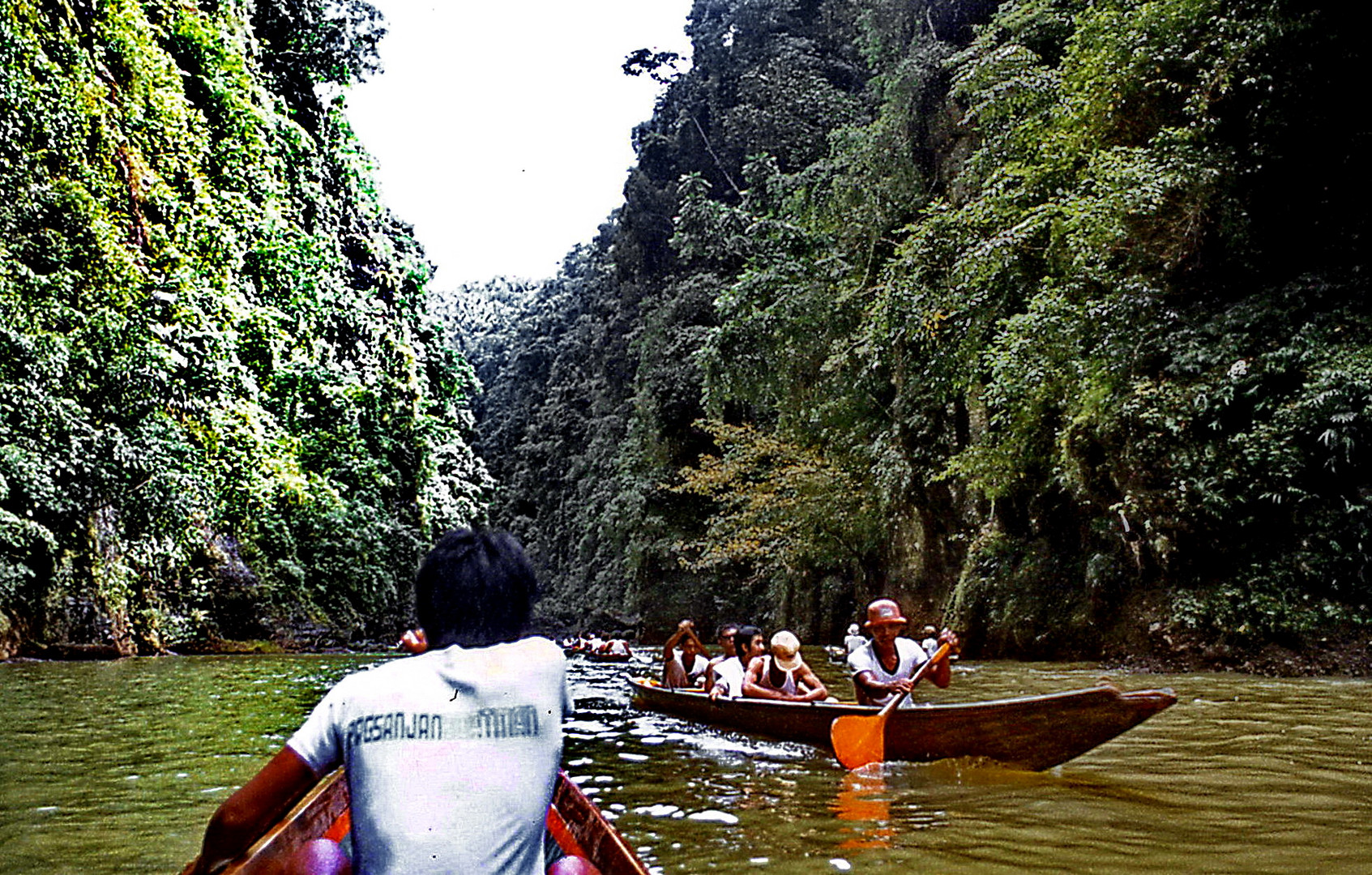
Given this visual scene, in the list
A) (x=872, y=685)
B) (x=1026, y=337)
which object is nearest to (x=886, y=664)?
(x=872, y=685)

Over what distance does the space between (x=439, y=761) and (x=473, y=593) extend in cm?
39

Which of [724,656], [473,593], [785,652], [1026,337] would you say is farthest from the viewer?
[1026,337]

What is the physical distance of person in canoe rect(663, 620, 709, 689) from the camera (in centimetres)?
1173

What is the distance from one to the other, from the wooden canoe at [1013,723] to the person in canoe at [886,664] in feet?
0.49

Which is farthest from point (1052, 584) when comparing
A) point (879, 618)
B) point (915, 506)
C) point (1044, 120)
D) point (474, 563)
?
point (474, 563)

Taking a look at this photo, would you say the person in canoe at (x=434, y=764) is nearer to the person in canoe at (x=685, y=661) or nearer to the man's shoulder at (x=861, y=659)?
the man's shoulder at (x=861, y=659)

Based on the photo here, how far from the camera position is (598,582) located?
37.0 metres

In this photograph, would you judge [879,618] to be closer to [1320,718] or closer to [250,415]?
[1320,718]

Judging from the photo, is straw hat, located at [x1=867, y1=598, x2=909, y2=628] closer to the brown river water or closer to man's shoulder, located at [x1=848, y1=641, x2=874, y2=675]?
man's shoulder, located at [x1=848, y1=641, x2=874, y2=675]

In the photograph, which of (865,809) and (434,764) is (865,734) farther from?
(434,764)

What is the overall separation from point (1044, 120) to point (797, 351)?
8.39 meters

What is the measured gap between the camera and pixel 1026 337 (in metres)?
14.9

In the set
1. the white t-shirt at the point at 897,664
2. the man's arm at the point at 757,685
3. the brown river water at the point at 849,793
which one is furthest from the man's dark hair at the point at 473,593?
the man's arm at the point at 757,685

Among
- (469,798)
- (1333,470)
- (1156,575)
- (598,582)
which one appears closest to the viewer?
(469,798)
